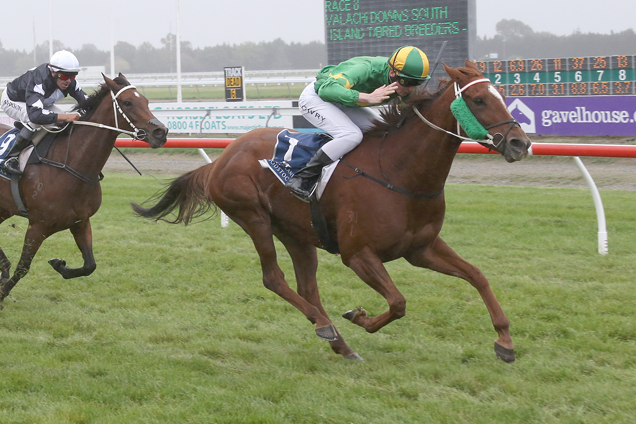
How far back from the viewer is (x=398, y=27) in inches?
546

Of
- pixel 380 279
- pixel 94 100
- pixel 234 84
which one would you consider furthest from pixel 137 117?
pixel 234 84

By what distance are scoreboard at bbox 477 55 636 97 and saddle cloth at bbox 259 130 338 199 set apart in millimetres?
11042

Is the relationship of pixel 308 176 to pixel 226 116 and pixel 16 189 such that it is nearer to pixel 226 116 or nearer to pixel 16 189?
pixel 16 189

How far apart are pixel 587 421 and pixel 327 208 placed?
6.02 feet

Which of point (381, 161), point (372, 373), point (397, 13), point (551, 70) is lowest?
A: point (372, 373)

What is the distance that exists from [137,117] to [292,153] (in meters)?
1.38

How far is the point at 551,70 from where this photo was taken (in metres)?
15.2

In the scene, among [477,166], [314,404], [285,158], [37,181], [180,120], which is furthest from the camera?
[180,120]

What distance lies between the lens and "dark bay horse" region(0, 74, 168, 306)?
5.15 metres

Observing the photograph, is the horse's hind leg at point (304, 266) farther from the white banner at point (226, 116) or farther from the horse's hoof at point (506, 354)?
the white banner at point (226, 116)

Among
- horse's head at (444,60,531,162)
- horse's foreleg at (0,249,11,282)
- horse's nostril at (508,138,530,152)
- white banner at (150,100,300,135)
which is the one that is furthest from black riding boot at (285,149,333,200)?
white banner at (150,100,300,135)

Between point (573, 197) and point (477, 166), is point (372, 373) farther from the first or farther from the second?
point (477, 166)

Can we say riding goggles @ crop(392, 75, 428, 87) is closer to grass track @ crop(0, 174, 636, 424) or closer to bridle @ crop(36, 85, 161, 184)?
grass track @ crop(0, 174, 636, 424)

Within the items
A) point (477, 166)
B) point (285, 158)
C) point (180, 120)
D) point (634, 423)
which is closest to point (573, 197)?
point (477, 166)
